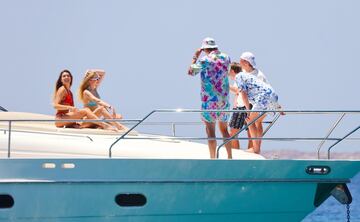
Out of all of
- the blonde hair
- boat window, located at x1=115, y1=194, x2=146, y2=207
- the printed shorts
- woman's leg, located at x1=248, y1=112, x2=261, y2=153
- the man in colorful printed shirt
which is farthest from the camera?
the blonde hair

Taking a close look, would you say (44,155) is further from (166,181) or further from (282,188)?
(282,188)

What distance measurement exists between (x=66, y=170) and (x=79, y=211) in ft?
1.85

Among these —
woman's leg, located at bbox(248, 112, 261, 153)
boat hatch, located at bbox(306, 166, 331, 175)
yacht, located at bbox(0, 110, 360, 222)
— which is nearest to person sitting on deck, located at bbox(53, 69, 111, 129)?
yacht, located at bbox(0, 110, 360, 222)

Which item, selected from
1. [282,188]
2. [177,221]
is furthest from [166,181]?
[282,188]

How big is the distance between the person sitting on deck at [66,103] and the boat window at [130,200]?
1.87m

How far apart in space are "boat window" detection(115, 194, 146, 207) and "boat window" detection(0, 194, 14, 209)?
1.35 m

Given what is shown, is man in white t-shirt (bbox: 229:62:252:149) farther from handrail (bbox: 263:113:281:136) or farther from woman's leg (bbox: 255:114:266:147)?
handrail (bbox: 263:113:281:136)

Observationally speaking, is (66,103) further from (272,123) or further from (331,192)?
(331,192)

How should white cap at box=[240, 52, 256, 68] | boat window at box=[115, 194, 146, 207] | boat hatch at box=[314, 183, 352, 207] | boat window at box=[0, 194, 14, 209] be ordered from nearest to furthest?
boat window at box=[0, 194, 14, 209]
boat window at box=[115, 194, 146, 207]
boat hatch at box=[314, 183, 352, 207]
white cap at box=[240, 52, 256, 68]

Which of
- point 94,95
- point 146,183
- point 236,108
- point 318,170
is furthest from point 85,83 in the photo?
point 318,170

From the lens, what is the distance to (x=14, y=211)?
16.2 m

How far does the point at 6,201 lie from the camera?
1623 cm

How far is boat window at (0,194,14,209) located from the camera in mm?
16203

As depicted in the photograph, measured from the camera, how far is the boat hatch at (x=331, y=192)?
16828 mm
